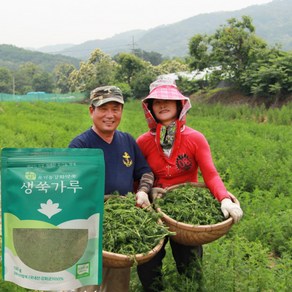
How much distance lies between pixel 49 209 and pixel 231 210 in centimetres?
131

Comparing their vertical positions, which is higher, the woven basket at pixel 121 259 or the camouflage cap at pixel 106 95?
the camouflage cap at pixel 106 95

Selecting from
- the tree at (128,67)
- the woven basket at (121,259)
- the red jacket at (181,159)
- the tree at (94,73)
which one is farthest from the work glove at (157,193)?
the tree at (94,73)

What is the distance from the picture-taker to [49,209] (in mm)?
1958

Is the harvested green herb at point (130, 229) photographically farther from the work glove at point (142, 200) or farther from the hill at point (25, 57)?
the hill at point (25, 57)

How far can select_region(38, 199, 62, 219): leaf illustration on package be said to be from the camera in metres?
1.95

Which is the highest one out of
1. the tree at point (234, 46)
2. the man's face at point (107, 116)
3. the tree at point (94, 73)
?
the tree at point (234, 46)

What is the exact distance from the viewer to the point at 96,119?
2898 mm

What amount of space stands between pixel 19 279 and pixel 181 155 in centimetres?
154

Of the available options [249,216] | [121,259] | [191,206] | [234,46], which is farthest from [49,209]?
[234,46]

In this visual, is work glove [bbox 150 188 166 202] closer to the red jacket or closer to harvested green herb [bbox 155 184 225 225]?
harvested green herb [bbox 155 184 225 225]

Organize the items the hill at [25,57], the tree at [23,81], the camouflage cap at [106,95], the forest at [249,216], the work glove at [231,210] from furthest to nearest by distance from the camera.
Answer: the hill at [25,57] < the tree at [23,81] < the forest at [249,216] < the camouflage cap at [106,95] < the work glove at [231,210]

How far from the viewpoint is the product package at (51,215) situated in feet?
6.38

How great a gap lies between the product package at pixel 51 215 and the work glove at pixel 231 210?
1.05m

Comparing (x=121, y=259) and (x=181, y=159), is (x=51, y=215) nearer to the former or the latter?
(x=121, y=259)
